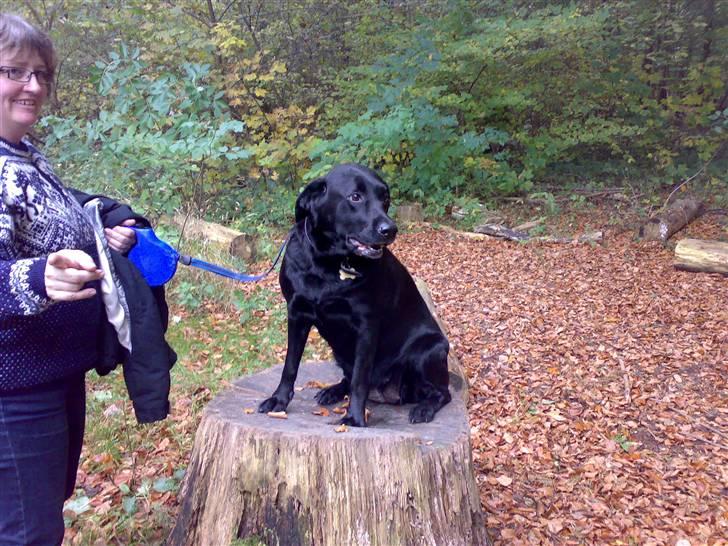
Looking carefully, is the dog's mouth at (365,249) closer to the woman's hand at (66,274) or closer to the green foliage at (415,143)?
the woman's hand at (66,274)

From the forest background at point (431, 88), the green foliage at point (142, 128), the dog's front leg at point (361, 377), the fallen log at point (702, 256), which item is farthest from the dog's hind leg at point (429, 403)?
the fallen log at point (702, 256)

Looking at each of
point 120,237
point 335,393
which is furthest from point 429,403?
point 120,237

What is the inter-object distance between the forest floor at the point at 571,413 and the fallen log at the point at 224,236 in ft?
2.93

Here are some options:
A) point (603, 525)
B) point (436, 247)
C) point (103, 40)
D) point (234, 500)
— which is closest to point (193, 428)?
point (234, 500)

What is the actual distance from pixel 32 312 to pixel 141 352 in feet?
1.65

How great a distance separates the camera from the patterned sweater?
1491mm

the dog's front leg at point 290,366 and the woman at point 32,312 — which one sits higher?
the woman at point 32,312

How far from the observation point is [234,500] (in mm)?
2393

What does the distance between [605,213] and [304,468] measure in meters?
9.61

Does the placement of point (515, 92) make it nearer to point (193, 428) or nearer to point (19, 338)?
point (193, 428)

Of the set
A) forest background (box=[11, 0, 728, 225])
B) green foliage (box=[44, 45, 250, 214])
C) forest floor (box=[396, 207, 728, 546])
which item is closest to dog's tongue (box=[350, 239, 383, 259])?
forest floor (box=[396, 207, 728, 546])

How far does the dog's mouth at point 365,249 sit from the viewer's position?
96.9 inches

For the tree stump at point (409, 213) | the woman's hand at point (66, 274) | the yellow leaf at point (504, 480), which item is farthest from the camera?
the tree stump at point (409, 213)

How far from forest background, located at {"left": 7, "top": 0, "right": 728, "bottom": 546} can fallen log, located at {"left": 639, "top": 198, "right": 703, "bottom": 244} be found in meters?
0.32
